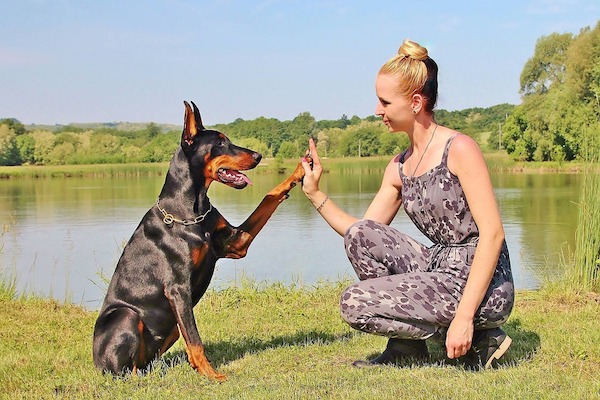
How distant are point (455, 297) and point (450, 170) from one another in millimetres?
593

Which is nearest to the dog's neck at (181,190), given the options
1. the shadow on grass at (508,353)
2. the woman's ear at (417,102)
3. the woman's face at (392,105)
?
the woman's face at (392,105)

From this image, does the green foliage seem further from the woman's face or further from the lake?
the woman's face

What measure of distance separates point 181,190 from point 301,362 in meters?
1.10

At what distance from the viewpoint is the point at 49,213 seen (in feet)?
61.6

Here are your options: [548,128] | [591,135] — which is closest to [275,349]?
[591,135]

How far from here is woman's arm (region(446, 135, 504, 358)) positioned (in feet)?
10.1

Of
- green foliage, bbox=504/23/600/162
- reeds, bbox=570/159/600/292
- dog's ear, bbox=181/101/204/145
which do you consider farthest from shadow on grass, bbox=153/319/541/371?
green foliage, bbox=504/23/600/162

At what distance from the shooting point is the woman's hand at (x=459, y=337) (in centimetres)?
307

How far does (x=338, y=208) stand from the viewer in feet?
12.6

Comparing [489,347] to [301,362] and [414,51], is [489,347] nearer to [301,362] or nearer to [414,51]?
[301,362]

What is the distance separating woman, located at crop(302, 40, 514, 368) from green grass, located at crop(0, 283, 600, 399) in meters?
0.20

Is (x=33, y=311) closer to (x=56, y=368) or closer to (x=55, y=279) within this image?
(x=56, y=368)

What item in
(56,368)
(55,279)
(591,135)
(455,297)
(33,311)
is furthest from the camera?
(55,279)

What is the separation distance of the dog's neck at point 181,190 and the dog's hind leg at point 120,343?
570 millimetres
